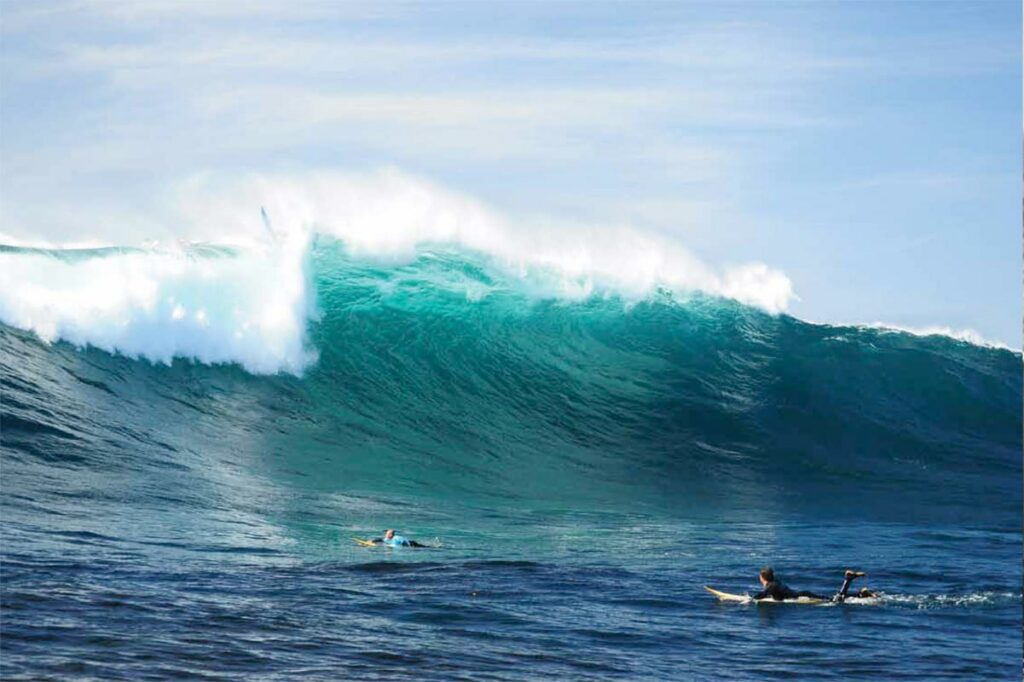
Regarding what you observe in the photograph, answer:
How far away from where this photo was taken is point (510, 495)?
19.7m

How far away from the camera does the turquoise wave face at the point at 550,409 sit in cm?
1961

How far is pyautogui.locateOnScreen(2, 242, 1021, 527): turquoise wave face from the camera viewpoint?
772 inches

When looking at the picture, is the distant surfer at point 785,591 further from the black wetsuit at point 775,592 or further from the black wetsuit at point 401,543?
the black wetsuit at point 401,543

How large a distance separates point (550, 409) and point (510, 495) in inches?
202

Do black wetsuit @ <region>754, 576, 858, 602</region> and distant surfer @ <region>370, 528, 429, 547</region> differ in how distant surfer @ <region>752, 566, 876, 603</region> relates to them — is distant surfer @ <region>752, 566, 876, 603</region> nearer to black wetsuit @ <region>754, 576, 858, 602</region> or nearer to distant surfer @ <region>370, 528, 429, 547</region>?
black wetsuit @ <region>754, 576, 858, 602</region>

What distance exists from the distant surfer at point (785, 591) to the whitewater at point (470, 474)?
23 centimetres

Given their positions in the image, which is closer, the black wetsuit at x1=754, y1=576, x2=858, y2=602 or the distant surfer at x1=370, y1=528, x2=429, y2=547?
the black wetsuit at x1=754, y1=576, x2=858, y2=602

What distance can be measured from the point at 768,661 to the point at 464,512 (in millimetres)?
8294

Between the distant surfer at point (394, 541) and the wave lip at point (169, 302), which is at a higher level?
the wave lip at point (169, 302)

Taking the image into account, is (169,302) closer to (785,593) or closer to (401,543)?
(401,543)

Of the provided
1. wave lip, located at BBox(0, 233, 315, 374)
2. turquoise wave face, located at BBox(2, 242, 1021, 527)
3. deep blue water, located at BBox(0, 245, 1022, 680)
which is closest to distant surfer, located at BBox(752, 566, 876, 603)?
deep blue water, located at BBox(0, 245, 1022, 680)

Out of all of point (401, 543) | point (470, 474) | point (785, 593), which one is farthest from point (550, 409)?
point (785, 593)

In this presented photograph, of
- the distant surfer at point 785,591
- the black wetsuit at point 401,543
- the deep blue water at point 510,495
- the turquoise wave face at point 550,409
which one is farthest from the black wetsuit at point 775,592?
the turquoise wave face at point 550,409

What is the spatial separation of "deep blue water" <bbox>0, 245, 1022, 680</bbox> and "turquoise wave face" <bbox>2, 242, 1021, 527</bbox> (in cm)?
8
